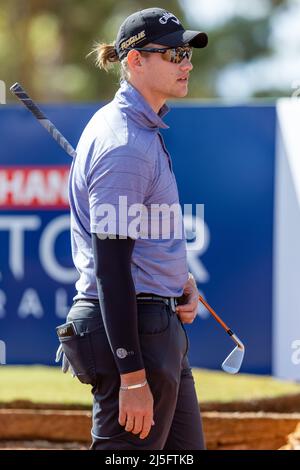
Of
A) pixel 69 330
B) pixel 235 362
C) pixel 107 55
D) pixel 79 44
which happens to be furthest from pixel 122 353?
pixel 79 44

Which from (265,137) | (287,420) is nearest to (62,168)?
(265,137)

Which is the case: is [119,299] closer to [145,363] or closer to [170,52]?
[145,363]

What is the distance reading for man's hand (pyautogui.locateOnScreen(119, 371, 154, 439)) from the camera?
340 centimetres

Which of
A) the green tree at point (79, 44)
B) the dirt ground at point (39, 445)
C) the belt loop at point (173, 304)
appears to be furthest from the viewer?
the green tree at point (79, 44)

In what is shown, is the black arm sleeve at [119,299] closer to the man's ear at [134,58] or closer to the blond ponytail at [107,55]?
the man's ear at [134,58]

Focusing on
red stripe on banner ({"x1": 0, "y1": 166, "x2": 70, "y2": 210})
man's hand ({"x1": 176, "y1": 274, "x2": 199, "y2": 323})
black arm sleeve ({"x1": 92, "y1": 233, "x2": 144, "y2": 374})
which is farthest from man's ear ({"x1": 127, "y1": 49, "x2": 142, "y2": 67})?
red stripe on banner ({"x1": 0, "y1": 166, "x2": 70, "y2": 210})

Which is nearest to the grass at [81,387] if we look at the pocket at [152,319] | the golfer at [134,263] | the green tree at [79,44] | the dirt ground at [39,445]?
the dirt ground at [39,445]

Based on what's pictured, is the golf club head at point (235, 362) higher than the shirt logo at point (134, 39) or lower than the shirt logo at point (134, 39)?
lower

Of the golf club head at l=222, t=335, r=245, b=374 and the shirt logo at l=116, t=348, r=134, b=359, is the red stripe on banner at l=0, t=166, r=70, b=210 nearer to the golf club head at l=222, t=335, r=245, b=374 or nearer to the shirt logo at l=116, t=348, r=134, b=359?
the golf club head at l=222, t=335, r=245, b=374

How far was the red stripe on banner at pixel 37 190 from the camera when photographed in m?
6.85

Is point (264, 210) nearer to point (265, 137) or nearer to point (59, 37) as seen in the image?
point (265, 137)

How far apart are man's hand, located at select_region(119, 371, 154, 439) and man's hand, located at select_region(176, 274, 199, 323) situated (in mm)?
371

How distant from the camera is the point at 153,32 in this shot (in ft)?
12.1
